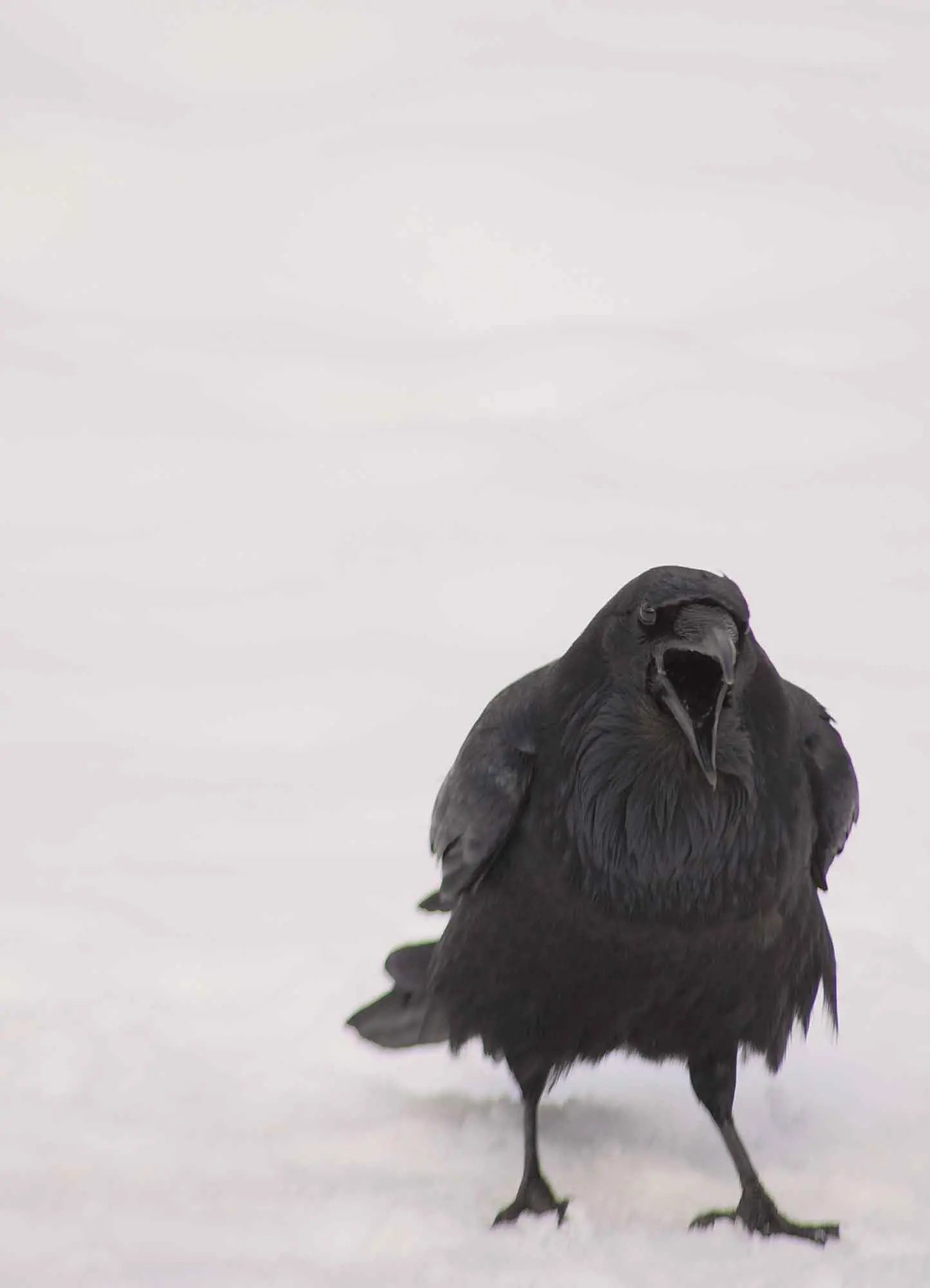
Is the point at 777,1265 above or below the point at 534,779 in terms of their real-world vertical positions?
below

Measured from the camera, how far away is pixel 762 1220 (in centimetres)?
405

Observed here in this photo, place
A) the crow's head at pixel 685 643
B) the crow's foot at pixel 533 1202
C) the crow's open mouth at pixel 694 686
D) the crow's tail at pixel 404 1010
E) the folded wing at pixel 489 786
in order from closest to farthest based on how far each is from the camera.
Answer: the crow's head at pixel 685 643 → the crow's open mouth at pixel 694 686 → the crow's foot at pixel 533 1202 → the folded wing at pixel 489 786 → the crow's tail at pixel 404 1010

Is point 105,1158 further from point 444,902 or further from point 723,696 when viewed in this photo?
point 723,696

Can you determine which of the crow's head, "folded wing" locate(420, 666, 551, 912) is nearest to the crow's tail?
"folded wing" locate(420, 666, 551, 912)

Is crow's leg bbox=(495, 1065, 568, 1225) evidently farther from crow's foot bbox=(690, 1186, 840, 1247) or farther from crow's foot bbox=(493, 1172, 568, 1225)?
crow's foot bbox=(690, 1186, 840, 1247)

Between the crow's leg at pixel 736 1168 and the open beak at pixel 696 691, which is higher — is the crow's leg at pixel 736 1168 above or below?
below

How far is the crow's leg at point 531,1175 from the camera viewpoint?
161 inches

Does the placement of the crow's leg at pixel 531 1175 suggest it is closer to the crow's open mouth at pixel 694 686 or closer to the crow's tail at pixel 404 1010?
the crow's tail at pixel 404 1010

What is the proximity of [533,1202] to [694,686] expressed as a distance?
3.97 ft

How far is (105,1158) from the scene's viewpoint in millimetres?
4188

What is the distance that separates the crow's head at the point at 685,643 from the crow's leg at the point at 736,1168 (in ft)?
2.66

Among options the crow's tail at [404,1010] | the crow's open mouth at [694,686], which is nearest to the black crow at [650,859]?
the crow's open mouth at [694,686]

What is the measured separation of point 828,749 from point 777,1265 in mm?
1193

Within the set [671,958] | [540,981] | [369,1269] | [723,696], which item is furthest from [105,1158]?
[723,696]
